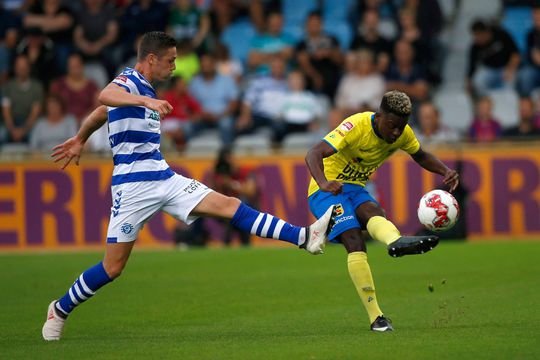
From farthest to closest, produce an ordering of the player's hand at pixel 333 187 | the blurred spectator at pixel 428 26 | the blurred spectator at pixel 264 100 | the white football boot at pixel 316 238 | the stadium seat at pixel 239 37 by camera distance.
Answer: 1. the stadium seat at pixel 239 37
2. the blurred spectator at pixel 428 26
3. the blurred spectator at pixel 264 100
4. the white football boot at pixel 316 238
5. the player's hand at pixel 333 187

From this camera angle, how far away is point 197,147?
19016 mm

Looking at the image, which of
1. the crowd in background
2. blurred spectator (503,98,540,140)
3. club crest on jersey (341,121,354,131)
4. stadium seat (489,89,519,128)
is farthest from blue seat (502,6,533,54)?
club crest on jersey (341,121,354,131)

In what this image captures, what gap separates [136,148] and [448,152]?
33.7 ft

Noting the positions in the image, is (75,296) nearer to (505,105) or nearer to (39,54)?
(505,105)

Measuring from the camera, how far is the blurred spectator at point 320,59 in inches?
802

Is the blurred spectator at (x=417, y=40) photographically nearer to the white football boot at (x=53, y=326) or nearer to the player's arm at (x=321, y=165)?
the player's arm at (x=321, y=165)

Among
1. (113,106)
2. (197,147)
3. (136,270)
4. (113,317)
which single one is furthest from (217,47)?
(113,106)

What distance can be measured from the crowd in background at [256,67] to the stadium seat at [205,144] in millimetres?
164

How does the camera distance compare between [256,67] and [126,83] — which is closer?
[126,83]

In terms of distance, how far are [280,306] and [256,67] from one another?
10.3 meters

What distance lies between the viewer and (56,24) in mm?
21297

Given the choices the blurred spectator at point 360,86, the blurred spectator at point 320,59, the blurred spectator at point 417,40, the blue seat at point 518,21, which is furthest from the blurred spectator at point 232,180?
the blue seat at point 518,21

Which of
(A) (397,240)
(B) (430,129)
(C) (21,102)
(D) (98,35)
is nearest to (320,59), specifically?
(B) (430,129)

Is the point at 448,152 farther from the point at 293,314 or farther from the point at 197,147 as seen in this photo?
the point at 293,314
